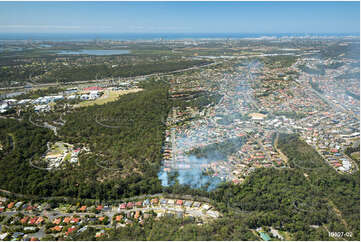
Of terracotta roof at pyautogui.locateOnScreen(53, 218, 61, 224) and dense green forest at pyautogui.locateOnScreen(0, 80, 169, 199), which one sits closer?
terracotta roof at pyautogui.locateOnScreen(53, 218, 61, 224)

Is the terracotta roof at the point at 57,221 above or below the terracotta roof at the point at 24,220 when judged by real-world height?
above

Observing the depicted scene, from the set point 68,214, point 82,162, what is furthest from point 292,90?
point 68,214

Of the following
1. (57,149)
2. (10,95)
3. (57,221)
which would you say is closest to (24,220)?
(57,221)

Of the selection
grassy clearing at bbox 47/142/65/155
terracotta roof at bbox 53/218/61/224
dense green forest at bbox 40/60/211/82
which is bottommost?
terracotta roof at bbox 53/218/61/224

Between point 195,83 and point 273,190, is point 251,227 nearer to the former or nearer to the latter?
point 273,190

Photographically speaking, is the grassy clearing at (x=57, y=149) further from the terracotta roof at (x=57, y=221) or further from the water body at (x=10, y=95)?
the water body at (x=10, y=95)

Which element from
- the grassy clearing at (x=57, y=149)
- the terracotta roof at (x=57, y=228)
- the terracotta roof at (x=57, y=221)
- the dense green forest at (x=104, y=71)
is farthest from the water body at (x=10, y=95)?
the terracotta roof at (x=57, y=228)

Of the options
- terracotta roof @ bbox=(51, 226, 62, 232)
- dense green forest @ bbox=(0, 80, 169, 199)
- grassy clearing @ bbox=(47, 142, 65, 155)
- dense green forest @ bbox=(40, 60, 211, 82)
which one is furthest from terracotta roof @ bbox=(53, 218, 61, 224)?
dense green forest @ bbox=(40, 60, 211, 82)

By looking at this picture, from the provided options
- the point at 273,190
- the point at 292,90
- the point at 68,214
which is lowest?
the point at 68,214

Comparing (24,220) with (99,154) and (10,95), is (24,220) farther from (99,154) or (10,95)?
(10,95)

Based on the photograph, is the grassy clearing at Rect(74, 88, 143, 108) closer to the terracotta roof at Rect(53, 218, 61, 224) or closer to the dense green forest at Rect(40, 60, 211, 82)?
the dense green forest at Rect(40, 60, 211, 82)

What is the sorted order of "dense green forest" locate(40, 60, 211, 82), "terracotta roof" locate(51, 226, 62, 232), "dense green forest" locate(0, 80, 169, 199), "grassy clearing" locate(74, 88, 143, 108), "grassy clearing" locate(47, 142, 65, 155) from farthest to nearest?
"dense green forest" locate(40, 60, 211, 82)
"grassy clearing" locate(74, 88, 143, 108)
"grassy clearing" locate(47, 142, 65, 155)
"dense green forest" locate(0, 80, 169, 199)
"terracotta roof" locate(51, 226, 62, 232)
